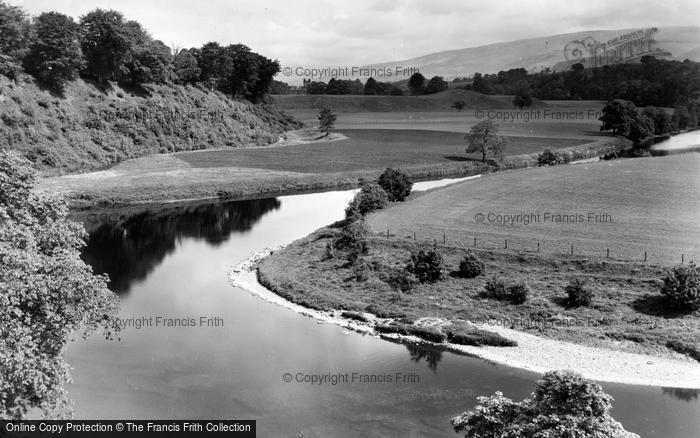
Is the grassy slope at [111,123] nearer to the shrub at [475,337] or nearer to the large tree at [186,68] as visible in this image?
the large tree at [186,68]

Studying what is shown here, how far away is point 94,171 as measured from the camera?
312 ft

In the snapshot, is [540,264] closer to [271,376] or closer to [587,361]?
[587,361]

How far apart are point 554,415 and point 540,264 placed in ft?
92.6

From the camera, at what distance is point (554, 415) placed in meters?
19.5

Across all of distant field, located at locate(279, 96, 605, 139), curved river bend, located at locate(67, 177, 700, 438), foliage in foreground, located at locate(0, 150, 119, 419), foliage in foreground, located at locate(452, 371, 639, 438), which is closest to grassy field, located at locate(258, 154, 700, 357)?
curved river bend, located at locate(67, 177, 700, 438)

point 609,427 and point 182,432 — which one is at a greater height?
point 609,427

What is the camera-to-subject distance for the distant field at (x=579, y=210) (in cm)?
4931

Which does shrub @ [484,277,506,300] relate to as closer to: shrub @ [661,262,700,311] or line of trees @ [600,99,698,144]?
shrub @ [661,262,700,311]

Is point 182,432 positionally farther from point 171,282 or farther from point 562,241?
point 562,241

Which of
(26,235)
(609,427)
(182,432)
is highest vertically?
(26,235)

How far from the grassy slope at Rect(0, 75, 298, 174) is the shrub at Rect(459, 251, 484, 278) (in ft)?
174

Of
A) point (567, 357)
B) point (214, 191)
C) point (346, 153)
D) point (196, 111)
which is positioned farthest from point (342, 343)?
Result: point (196, 111)

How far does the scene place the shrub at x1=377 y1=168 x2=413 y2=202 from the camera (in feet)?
241

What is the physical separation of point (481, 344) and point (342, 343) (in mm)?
7690
